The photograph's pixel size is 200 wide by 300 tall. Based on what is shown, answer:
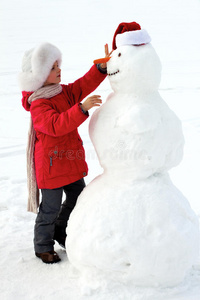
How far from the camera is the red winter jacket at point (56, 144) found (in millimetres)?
2084

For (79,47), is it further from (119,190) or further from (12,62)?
(119,190)

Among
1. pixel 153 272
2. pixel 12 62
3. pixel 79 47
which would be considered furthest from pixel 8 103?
pixel 153 272

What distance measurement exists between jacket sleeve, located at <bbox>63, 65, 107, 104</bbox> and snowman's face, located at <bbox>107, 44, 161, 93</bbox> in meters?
0.26

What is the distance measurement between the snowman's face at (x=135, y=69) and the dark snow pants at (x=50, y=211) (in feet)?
2.17

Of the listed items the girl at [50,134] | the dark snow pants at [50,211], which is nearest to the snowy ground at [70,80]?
the dark snow pants at [50,211]

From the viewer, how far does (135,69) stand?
1.91 metres

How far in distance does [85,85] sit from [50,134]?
0.39m

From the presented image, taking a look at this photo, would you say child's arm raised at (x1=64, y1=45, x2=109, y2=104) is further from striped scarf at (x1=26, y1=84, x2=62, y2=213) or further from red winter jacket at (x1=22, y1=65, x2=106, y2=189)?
striped scarf at (x1=26, y1=84, x2=62, y2=213)

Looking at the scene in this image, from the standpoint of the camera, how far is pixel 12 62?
400 inches

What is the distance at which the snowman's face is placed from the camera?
191 cm

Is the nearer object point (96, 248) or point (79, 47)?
point (96, 248)

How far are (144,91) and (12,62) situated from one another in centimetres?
869

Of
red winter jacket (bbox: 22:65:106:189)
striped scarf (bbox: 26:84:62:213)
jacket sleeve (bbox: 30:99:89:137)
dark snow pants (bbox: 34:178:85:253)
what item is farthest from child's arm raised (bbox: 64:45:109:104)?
dark snow pants (bbox: 34:178:85:253)

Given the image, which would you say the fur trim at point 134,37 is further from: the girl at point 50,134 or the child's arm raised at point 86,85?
the child's arm raised at point 86,85
